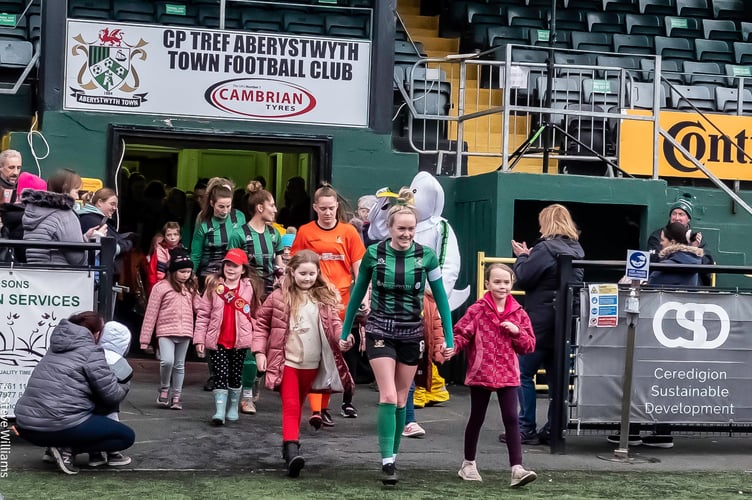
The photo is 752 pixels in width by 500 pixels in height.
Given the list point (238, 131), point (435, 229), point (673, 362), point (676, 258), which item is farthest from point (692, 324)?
point (238, 131)

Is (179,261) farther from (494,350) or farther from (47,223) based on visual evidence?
(494,350)

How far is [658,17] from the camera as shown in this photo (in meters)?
18.0

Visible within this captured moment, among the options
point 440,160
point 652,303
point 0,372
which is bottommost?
point 0,372

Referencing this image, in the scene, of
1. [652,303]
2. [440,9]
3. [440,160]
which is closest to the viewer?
[652,303]

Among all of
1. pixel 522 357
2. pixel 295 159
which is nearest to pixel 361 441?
pixel 522 357

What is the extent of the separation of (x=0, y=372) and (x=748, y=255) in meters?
8.84

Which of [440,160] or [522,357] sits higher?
[440,160]

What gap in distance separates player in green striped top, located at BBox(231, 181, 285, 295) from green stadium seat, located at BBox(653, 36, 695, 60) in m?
8.19

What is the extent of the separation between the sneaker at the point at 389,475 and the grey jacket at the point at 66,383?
65.7 inches

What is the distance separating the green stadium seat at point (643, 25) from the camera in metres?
17.6

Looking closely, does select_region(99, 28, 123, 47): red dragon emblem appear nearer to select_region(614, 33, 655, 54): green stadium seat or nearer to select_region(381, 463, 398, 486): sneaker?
select_region(381, 463, 398, 486): sneaker

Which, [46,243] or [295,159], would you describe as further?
[295,159]

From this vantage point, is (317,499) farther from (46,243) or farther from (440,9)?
(440,9)

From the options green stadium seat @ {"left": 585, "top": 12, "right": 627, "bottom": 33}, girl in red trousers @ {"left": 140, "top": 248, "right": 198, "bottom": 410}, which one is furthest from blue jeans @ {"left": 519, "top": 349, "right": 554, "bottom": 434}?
green stadium seat @ {"left": 585, "top": 12, "right": 627, "bottom": 33}
